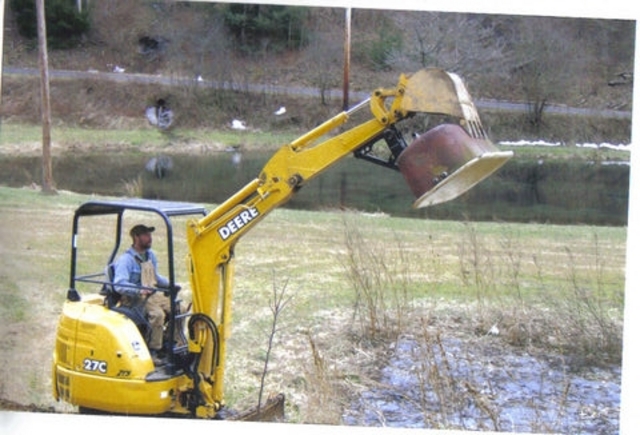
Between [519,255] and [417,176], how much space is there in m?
5.29

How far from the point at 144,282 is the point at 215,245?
1.74ft

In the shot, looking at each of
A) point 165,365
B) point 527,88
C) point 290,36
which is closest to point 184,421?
point 165,365

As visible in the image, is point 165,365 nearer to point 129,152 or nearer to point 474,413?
point 474,413

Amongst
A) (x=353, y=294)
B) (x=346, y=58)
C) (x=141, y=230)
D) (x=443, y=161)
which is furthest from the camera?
(x=346, y=58)

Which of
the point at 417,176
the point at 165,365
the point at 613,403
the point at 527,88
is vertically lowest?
the point at 613,403

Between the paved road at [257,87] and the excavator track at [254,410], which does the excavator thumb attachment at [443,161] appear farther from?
the paved road at [257,87]

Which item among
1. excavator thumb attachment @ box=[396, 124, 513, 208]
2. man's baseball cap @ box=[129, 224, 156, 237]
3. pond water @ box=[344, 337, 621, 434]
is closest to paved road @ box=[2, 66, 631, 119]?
pond water @ box=[344, 337, 621, 434]

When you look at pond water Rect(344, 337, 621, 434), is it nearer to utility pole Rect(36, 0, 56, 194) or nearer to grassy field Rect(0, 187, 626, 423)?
grassy field Rect(0, 187, 626, 423)

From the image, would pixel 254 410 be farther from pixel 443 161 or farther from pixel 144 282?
pixel 443 161

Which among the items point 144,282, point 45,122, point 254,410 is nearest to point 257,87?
point 45,122

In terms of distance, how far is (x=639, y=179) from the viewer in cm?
859

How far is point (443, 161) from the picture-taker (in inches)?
239

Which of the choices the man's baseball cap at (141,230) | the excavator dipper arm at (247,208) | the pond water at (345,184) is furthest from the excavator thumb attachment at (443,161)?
the pond water at (345,184)

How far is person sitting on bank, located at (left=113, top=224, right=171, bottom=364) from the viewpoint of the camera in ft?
20.9
